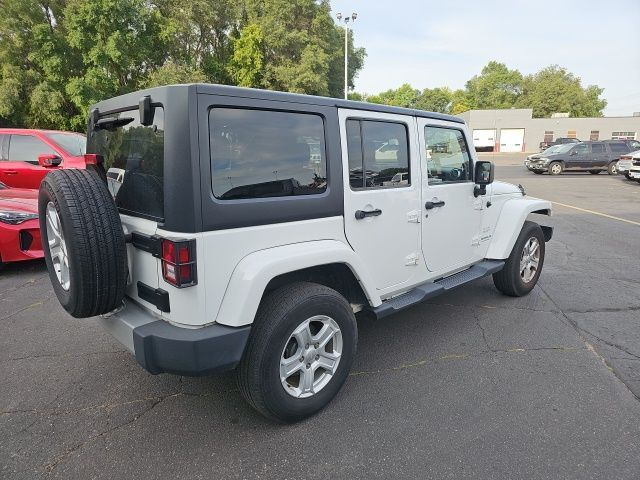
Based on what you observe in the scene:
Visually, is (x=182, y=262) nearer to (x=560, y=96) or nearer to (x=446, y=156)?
(x=446, y=156)

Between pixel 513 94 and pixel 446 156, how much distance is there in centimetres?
10180

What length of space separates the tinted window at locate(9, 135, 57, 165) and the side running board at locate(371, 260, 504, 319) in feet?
22.7

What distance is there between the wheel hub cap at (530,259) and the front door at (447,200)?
2.53ft

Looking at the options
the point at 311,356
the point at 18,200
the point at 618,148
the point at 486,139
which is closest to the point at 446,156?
the point at 311,356

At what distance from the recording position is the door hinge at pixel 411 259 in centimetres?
323

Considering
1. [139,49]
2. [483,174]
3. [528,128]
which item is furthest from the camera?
[528,128]

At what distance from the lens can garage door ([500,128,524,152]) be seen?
166 feet

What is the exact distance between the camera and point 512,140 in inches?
1999

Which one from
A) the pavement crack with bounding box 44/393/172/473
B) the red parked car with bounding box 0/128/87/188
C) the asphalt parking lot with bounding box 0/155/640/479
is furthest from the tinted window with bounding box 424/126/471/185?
the red parked car with bounding box 0/128/87/188

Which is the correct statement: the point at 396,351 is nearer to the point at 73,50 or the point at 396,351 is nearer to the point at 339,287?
the point at 339,287

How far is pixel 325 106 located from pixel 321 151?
0.95 ft

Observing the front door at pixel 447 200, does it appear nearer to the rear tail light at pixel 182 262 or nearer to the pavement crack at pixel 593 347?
the pavement crack at pixel 593 347

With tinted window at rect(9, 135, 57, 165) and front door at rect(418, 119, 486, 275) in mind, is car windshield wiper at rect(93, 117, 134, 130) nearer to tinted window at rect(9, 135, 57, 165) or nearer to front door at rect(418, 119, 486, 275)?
front door at rect(418, 119, 486, 275)

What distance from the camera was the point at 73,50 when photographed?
61.8 feet
